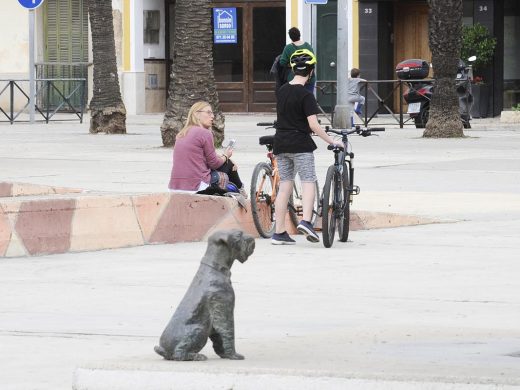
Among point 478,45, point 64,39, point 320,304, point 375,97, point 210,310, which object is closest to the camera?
point 210,310

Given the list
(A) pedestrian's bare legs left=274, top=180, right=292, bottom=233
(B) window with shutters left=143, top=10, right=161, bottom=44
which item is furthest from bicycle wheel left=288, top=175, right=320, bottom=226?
(B) window with shutters left=143, top=10, right=161, bottom=44

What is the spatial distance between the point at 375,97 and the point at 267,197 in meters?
20.5

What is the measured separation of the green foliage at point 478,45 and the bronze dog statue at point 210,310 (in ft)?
87.4

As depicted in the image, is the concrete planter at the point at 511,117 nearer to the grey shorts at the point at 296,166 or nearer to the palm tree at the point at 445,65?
the palm tree at the point at 445,65

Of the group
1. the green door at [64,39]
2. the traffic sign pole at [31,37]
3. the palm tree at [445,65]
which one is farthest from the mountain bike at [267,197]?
the green door at [64,39]

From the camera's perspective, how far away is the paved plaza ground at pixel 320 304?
623 centimetres

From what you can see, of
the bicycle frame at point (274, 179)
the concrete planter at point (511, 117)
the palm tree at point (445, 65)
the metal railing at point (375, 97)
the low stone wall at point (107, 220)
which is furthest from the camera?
the concrete planter at point (511, 117)

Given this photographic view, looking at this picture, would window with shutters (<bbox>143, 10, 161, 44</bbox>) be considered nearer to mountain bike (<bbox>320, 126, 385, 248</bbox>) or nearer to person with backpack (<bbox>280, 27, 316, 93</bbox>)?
person with backpack (<bbox>280, 27, 316, 93</bbox>)

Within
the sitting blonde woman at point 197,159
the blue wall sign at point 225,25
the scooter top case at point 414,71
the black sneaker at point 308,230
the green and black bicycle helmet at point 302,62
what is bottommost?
the black sneaker at point 308,230

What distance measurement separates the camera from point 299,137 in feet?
40.0

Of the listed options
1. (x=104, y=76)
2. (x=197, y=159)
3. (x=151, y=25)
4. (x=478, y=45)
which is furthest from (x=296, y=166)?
(x=151, y=25)

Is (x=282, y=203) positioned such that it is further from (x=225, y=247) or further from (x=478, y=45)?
(x=478, y=45)

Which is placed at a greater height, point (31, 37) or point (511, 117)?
point (31, 37)

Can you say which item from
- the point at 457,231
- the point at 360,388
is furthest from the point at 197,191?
the point at 360,388
